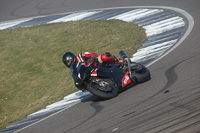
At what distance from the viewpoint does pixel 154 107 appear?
5.56 meters

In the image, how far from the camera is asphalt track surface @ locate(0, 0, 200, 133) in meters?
4.75

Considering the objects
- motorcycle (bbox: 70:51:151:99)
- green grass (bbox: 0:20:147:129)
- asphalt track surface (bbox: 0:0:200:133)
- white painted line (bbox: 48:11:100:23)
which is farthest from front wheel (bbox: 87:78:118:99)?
white painted line (bbox: 48:11:100:23)

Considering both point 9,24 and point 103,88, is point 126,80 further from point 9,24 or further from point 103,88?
point 9,24

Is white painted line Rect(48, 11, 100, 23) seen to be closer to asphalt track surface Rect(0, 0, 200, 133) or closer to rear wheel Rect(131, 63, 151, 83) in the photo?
asphalt track surface Rect(0, 0, 200, 133)

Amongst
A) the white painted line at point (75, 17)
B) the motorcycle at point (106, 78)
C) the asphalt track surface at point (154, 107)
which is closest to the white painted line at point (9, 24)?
the white painted line at point (75, 17)

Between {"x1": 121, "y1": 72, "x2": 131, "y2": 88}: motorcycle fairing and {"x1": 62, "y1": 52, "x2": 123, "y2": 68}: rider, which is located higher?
{"x1": 62, "y1": 52, "x2": 123, "y2": 68}: rider

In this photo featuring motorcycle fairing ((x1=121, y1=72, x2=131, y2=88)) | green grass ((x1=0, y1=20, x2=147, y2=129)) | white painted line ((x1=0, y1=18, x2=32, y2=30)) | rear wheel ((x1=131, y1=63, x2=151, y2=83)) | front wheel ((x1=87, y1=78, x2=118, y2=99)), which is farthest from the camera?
white painted line ((x1=0, y1=18, x2=32, y2=30))

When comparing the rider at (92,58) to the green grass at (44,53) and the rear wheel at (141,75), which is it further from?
the green grass at (44,53)

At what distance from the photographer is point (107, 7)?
19188mm

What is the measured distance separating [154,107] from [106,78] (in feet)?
6.81

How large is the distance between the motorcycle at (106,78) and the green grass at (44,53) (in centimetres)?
297

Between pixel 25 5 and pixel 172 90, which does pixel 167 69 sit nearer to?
pixel 172 90

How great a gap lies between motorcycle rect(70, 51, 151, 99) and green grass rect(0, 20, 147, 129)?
9.76 feet

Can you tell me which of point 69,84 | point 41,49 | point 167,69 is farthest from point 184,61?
point 41,49
